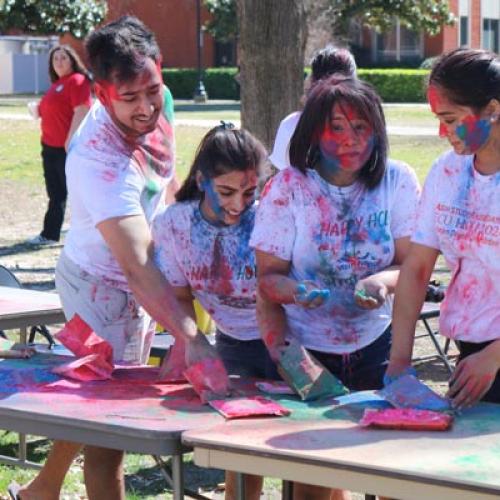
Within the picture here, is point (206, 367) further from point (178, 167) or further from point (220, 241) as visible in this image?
point (178, 167)

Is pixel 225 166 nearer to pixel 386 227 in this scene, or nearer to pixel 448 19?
pixel 386 227

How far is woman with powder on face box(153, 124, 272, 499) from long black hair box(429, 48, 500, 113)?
2.17 ft

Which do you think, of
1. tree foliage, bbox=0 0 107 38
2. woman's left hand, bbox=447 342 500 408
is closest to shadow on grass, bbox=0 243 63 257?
tree foliage, bbox=0 0 107 38

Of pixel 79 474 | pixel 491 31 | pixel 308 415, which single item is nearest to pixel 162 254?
pixel 308 415

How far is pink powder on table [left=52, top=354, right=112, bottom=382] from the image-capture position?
3.43 m

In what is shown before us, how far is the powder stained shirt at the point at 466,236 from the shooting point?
296cm

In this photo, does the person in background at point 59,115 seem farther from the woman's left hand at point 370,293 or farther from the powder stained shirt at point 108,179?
the woman's left hand at point 370,293

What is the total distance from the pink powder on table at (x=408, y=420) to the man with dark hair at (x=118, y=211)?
0.52 m

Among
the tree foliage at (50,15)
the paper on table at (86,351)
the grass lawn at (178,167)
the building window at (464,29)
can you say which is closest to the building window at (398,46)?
the building window at (464,29)

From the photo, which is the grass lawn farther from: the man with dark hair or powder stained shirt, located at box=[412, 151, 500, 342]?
powder stained shirt, located at box=[412, 151, 500, 342]

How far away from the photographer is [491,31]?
48812 millimetres

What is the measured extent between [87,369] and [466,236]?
1.19m

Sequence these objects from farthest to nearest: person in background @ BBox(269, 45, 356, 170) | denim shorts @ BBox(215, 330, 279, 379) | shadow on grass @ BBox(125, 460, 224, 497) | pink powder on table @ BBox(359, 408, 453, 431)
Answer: person in background @ BBox(269, 45, 356, 170) < shadow on grass @ BBox(125, 460, 224, 497) < denim shorts @ BBox(215, 330, 279, 379) < pink powder on table @ BBox(359, 408, 453, 431)

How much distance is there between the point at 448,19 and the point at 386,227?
3728 centimetres
